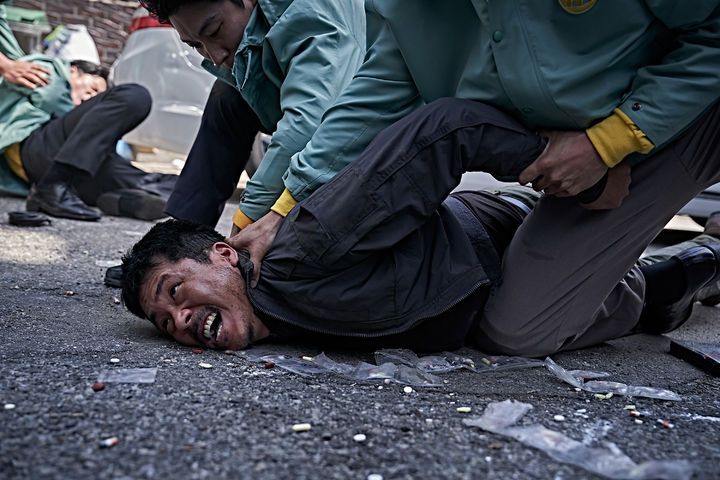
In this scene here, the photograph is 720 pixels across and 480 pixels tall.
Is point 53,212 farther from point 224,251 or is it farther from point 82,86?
point 224,251

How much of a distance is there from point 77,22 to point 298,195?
7.85 metres

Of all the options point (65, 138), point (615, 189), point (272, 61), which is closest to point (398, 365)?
point (615, 189)

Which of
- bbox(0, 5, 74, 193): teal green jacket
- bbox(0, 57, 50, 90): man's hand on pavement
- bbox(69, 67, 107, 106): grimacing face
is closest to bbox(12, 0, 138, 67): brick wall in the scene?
bbox(69, 67, 107, 106): grimacing face

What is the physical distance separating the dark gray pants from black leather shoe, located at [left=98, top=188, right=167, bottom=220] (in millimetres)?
163

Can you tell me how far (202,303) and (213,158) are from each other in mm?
941

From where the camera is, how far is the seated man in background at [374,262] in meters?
1.72

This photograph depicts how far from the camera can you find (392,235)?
179 centimetres

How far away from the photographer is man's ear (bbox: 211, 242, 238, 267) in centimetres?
196

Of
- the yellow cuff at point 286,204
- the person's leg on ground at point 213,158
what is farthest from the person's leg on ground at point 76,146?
the yellow cuff at point 286,204

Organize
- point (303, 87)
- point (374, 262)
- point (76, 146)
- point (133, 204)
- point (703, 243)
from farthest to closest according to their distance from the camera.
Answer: point (133, 204) → point (76, 146) → point (703, 243) → point (303, 87) → point (374, 262)

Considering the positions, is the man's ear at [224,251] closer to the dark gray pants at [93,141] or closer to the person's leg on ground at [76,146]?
the person's leg on ground at [76,146]

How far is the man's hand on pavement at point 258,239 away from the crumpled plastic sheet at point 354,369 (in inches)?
8.8

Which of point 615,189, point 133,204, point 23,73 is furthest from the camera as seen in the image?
point 23,73

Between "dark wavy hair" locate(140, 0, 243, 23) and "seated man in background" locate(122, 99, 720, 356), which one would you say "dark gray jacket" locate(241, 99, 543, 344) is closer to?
"seated man in background" locate(122, 99, 720, 356)
